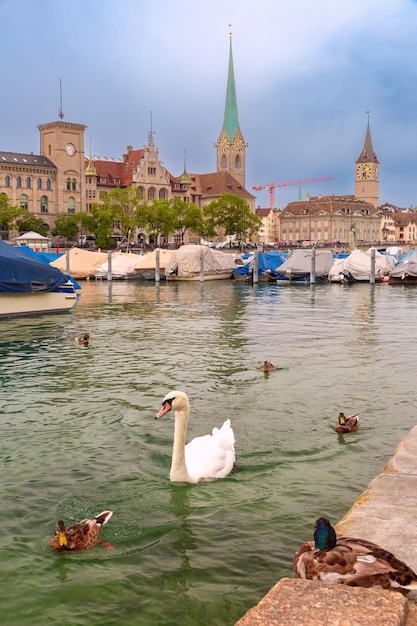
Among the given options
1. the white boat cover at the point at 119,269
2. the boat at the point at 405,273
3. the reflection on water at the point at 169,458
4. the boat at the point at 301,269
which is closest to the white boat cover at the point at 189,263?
the white boat cover at the point at 119,269

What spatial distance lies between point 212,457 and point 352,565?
3941 millimetres

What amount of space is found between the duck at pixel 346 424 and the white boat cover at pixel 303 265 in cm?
4225

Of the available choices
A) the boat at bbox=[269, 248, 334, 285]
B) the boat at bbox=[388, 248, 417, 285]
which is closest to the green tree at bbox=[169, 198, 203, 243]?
the boat at bbox=[269, 248, 334, 285]

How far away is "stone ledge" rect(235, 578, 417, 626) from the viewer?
4.02 meters

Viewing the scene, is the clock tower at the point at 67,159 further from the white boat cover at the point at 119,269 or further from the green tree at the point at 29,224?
the white boat cover at the point at 119,269

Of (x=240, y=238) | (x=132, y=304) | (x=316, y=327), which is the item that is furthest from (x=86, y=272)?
(x=240, y=238)

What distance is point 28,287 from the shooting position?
2555cm

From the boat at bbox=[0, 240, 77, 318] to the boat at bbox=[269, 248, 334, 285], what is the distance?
1042 inches

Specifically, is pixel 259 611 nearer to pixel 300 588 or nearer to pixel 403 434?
pixel 300 588

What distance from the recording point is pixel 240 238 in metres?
136

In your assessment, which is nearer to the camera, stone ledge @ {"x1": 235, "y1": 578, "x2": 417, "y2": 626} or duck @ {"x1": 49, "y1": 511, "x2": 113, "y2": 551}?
stone ledge @ {"x1": 235, "y1": 578, "x2": 417, "y2": 626}

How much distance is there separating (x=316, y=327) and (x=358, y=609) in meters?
20.0

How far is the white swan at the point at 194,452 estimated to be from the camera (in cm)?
809

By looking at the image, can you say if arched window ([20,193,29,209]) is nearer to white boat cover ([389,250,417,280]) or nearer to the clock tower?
the clock tower
